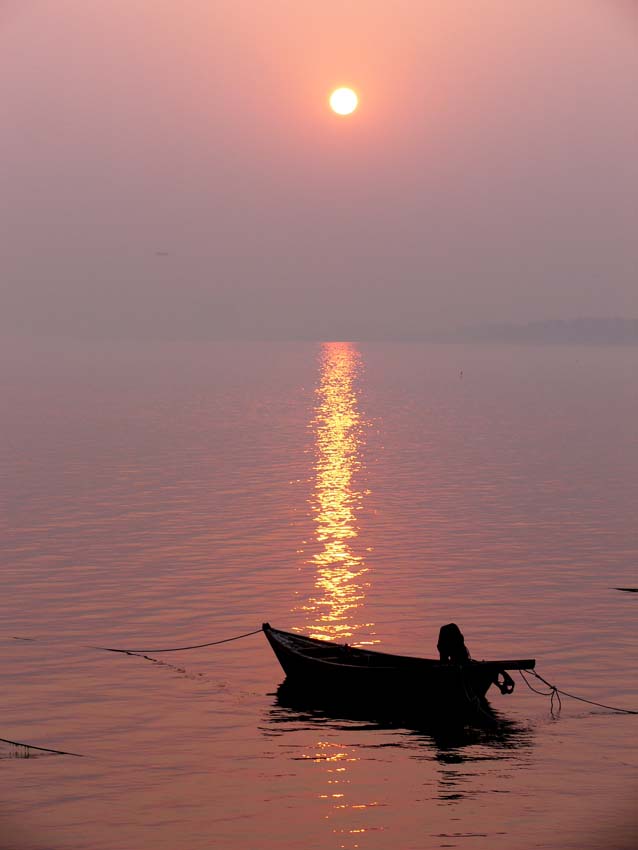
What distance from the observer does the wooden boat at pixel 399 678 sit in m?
36.9

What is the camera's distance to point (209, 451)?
119 metres

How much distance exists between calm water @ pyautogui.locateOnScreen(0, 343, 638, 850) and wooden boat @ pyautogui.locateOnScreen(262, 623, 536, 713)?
1.16 metres

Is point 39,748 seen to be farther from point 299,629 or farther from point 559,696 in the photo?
point 299,629

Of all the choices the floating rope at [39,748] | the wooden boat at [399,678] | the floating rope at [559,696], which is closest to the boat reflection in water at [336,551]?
the wooden boat at [399,678]

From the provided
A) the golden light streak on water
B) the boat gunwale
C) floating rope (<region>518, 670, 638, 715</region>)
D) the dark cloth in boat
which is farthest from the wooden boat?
the golden light streak on water

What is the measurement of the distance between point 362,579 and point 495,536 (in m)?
14.6

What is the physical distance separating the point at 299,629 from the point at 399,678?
11.5m

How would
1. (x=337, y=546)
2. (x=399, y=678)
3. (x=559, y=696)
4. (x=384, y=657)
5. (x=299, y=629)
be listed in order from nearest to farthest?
(x=399, y=678)
(x=559, y=696)
(x=384, y=657)
(x=299, y=629)
(x=337, y=546)

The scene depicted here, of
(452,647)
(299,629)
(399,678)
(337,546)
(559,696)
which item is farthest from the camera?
(337,546)

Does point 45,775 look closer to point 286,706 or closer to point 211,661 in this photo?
point 286,706

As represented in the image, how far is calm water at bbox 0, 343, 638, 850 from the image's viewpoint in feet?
98.7

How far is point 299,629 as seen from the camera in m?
48.6

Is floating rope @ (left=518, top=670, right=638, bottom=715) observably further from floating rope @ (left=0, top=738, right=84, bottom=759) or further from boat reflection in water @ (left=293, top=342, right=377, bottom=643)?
floating rope @ (left=0, top=738, right=84, bottom=759)

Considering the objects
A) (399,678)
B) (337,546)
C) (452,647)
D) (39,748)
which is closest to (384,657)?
(399,678)
